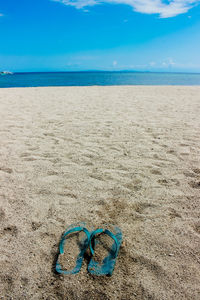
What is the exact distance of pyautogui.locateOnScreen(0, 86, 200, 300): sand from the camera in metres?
1.57

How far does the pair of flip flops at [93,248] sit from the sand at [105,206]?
51 mm

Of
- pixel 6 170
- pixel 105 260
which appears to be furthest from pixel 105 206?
pixel 6 170

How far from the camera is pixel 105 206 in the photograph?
2379 millimetres

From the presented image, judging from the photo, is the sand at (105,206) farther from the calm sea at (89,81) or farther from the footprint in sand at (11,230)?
the calm sea at (89,81)

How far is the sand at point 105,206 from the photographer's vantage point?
1567mm

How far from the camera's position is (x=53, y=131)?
491 cm

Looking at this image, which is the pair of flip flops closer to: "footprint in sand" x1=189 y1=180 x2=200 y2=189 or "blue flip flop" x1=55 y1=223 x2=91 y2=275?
"blue flip flop" x1=55 y1=223 x2=91 y2=275

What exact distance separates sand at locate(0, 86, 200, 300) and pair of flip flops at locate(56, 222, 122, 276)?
0.05 metres

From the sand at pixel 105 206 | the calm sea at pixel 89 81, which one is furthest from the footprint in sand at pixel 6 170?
the calm sea at pixel 89 81

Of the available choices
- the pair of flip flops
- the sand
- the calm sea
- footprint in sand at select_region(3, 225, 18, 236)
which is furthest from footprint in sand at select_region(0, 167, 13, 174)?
the calm sea

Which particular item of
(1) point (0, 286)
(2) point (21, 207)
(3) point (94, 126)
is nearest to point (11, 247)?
(1) point (0, 286)

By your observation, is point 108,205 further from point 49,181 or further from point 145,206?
point 49,181

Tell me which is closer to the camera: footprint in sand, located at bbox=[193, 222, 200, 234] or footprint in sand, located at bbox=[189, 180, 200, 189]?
footprint in sand, located at bbox=[193, 222, 200, 234]

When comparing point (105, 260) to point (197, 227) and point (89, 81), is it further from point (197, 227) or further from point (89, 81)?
point (89, 81)
